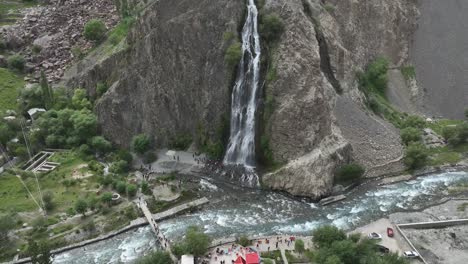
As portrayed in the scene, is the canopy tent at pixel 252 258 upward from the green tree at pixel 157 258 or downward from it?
downward

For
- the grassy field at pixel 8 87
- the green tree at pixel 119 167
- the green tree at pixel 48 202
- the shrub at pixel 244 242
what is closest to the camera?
the shrub at pixel 244 242

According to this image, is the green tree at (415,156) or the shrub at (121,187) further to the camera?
the green tree at (415,156)

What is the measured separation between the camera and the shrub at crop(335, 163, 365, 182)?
62594 mm

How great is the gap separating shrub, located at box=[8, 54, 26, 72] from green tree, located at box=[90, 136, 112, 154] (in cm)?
3444

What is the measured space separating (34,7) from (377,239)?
101 meters

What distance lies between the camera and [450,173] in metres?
66.4

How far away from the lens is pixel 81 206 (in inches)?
2296

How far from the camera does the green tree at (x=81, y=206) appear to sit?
58.3 m

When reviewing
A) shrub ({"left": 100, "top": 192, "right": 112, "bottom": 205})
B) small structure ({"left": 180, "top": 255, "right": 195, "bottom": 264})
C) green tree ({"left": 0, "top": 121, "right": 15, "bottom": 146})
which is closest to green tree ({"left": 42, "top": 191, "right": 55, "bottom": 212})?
shrub ({"left": 100, "top": 192, "right": 112, "bottom": 205})

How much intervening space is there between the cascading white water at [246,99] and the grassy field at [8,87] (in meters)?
43.6

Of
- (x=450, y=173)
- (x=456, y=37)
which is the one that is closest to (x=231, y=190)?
(x=450, y=173)

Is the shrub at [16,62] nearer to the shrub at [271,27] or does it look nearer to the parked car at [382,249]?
the shrub at [271,27]

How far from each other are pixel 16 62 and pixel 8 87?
6848 mm

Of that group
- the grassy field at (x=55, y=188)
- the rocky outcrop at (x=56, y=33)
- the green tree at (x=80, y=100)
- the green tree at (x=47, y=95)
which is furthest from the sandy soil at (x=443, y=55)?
the green tree at (x=47, y=95)
